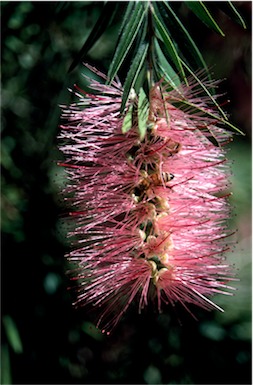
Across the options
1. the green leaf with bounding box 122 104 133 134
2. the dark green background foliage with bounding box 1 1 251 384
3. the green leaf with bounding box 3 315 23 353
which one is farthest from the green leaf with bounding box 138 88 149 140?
the green leaf with bounding box 3 315 23 353

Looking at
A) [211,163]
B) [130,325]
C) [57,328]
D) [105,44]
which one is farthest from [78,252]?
[130,325]

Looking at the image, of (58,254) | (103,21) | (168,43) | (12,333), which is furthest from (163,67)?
(12,333)

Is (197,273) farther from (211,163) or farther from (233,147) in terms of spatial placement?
(233,147)

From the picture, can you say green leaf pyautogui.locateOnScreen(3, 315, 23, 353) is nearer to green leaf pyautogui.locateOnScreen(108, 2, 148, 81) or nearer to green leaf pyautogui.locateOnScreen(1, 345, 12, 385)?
green leaf pyautogui.locateOnScreen(1, 345, 12, 385)

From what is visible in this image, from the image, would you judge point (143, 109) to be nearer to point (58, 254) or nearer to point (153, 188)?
point (153, 188)

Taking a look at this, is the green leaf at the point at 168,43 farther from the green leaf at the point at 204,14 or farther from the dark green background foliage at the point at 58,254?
the dark green background foliage at the point at 58,254

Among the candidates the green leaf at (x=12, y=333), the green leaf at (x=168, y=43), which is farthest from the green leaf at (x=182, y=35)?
the green leaf at (x=12, y=333)
